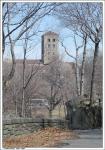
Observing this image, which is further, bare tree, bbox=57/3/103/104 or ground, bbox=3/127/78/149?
bare tree, bbox=57/3/103/104

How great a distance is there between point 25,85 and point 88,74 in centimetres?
137

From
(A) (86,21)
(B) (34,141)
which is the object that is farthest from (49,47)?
(A) (86,21)

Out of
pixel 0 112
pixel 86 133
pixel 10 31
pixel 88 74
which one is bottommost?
pixel 86 133

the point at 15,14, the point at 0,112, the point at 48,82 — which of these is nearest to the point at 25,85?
the point at 48,82

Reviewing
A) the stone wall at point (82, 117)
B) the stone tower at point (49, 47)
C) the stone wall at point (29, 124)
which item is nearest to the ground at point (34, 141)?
the stone wall at point (29, 124)

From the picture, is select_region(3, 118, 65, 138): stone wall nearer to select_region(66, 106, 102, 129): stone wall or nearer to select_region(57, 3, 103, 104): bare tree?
select_region(66, 106, 102, 129): stone wall

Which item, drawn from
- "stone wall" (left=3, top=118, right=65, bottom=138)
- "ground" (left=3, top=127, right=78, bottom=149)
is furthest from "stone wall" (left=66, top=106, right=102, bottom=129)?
"ground" (left=3, top=127, right=78, bottom=149)

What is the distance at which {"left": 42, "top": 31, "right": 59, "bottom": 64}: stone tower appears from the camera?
7.01 meters

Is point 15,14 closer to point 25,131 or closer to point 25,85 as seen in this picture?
point 25,85

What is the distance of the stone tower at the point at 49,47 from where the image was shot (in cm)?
701

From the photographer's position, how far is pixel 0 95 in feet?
18.9

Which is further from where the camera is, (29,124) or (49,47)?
(29,124)

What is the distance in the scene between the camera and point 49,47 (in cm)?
701

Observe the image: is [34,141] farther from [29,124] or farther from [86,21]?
[86,21]
